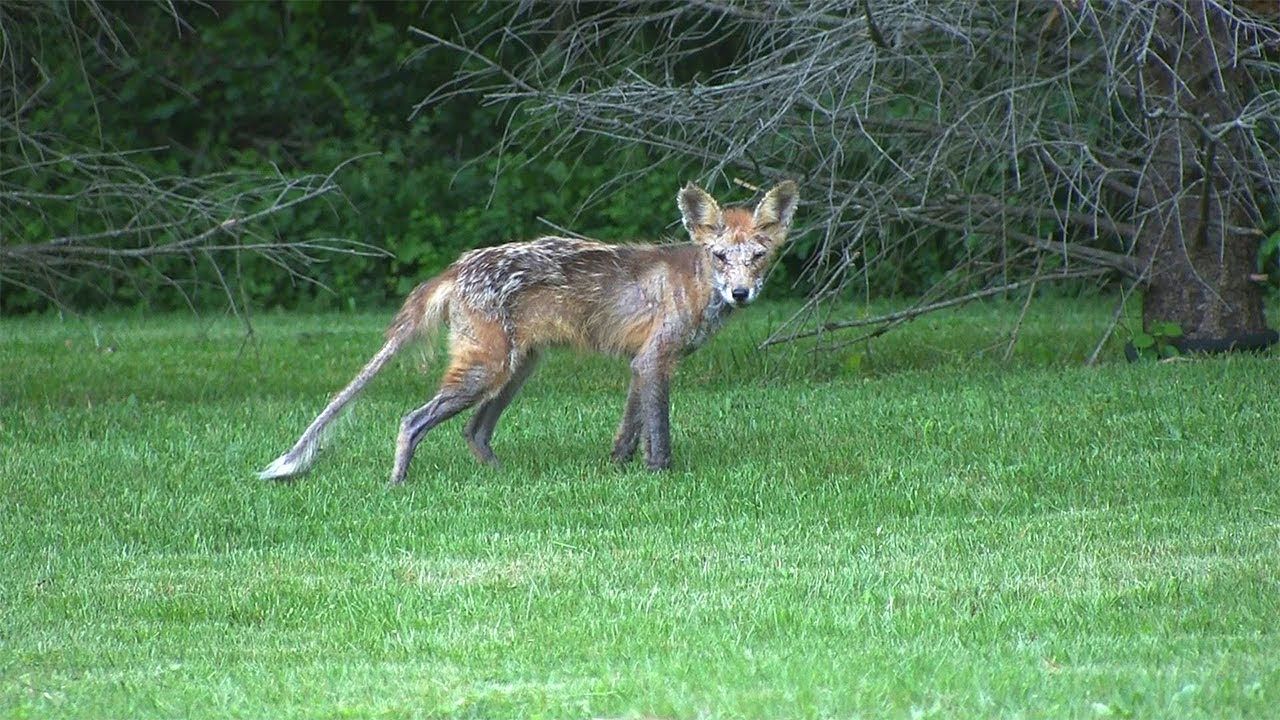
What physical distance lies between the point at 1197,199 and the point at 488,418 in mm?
6077

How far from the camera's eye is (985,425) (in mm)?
10867

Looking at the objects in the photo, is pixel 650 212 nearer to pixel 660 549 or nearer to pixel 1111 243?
pixel 1111 243

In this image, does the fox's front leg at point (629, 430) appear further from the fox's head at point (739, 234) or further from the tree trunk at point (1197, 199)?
the tree trunk at point (1197, 199)

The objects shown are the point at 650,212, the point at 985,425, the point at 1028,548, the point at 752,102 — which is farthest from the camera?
the point at 650,212

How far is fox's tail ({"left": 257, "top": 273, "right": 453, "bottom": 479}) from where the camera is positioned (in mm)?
9578

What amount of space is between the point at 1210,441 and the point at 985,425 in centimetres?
134

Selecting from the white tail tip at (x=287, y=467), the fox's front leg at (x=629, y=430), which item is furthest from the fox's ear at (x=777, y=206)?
the white tail tip at (x=287, y=467)

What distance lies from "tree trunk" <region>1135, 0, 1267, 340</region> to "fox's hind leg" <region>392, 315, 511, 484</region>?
5.11 meters

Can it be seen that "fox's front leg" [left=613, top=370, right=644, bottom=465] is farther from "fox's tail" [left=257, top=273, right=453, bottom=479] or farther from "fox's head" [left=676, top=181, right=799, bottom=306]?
"fox's tail" [left=257, top=273, right=453, bottom=479]

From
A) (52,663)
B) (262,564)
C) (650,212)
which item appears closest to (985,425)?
(262,564)

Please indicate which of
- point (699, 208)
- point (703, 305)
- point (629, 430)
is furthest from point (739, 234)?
point (629, 430)

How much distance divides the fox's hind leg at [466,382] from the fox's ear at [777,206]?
1543 millimetres

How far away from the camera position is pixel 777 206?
10.1 meters

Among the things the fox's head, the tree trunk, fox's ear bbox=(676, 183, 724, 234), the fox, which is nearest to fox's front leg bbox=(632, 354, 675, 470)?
the fox
